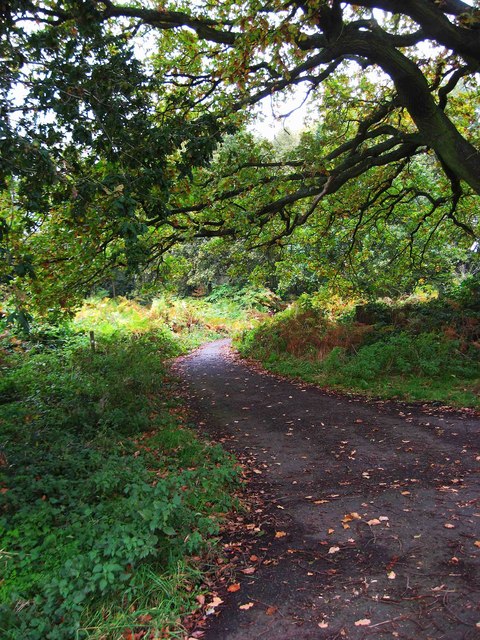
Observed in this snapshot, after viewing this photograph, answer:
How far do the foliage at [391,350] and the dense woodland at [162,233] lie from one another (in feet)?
0.22

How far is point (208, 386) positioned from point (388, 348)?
4.80 meters

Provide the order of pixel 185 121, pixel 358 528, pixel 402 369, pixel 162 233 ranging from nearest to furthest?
pixel 358 528 < pixel 185 121 < pixel 162 233 < pixel 402 369

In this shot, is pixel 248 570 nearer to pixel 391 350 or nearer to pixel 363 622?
pixel 363 622

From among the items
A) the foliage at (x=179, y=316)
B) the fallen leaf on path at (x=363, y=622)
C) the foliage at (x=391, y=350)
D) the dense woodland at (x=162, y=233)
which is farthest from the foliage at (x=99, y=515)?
the foliage at (x=179, y=316)

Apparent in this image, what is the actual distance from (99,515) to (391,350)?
27.6 feet

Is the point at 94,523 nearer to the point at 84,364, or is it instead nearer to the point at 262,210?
the point at 262,210

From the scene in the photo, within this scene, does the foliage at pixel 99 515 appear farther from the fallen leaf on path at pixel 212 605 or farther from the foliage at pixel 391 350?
the foliage at pixel 391 350

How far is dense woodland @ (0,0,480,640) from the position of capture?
3336 millimetres

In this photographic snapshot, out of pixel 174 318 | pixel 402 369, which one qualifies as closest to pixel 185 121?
pixel 402 369

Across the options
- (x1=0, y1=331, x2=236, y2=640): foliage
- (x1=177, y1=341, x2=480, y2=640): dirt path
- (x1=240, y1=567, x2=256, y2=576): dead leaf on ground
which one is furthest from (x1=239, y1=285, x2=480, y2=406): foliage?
(x1=240, y1=567, x2=256, y2=576): dead leaf on ground

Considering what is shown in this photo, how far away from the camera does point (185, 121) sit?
5.62 metres

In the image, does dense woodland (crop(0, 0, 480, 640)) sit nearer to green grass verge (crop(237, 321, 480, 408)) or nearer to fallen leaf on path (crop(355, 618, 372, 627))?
green grass verge (crop(237, 321, 480, 408))

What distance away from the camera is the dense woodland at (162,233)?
3.34m

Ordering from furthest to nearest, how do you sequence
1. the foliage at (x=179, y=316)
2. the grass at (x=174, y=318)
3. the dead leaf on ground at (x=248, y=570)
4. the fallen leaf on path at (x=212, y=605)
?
the foliage at (x=179, y=316)
the grass at (x=174, y=318)
the dead leaf on ground at (x=248, y=570)
the fallen leaf on path at (x=212, y=605)
